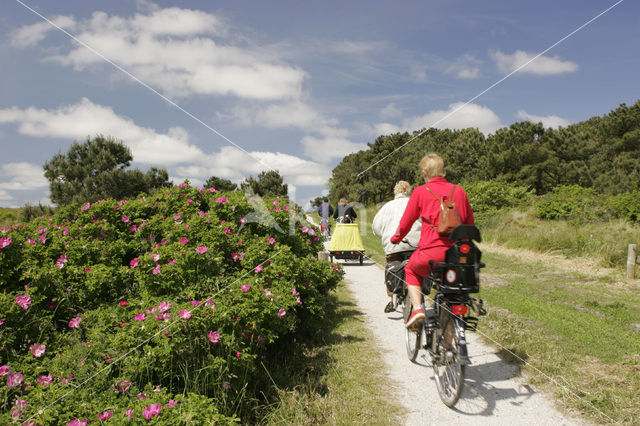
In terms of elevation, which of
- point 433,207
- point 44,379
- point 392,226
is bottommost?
point 44,379

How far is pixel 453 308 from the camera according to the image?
3.42 m

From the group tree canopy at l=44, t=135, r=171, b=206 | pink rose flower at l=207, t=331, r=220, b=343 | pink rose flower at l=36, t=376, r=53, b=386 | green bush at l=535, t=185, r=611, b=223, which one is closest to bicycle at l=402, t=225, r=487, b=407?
pink rose flower at l=207, t=331, r=220, b=343

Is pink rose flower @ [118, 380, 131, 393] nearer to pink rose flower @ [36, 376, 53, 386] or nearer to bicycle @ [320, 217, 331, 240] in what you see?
pink rose flower @ [36, 376, 53, 386]

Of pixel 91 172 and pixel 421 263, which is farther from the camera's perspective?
pixel 91 172

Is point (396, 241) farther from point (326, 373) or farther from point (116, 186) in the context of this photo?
point (116, 186)

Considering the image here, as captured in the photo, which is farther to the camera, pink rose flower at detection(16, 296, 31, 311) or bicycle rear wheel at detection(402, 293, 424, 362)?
bicycle rear wheel at detection(402, 293, 424, 362)

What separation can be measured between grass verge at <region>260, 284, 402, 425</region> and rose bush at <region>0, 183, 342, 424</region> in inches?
11.7

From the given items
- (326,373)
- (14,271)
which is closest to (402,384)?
(326,373)

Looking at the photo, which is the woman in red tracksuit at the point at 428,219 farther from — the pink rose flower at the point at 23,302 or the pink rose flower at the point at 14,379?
the pink rose flower at the point at 23,302

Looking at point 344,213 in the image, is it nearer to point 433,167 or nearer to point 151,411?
point 433,167

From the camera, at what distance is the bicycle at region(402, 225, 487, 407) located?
10.8ft

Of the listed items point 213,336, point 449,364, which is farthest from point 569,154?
point 213,336

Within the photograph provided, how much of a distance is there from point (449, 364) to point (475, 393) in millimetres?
447

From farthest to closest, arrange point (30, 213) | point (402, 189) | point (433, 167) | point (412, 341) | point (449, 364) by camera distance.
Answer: point (30, 213) < point (402, 189) < point (412, 341) < point (433, 167) < point (449, 364)
